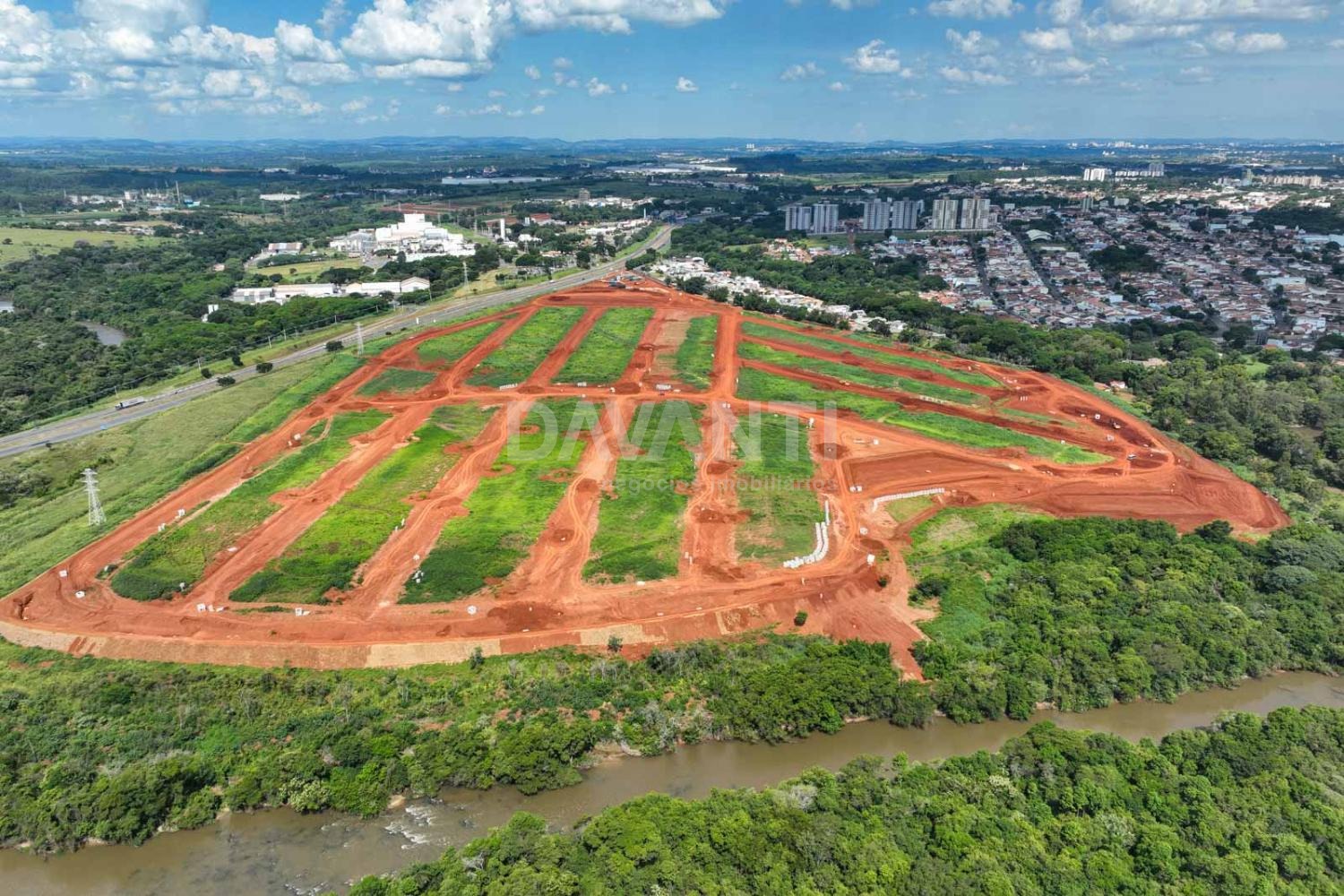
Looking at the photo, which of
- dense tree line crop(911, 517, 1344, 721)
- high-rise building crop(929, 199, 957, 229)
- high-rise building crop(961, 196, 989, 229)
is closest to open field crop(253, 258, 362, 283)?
dense tree line crop(911, 517, 1344, 721)

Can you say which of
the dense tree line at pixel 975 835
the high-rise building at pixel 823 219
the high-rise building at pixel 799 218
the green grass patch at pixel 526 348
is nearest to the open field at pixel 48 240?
the green grass patch at pixel 526 348

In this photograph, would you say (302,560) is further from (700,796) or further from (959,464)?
(959,464)

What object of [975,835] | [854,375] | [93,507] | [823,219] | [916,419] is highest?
[823,219]

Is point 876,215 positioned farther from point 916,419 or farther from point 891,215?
point 916,419

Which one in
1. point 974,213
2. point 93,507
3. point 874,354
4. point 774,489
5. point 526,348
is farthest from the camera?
point 974,213

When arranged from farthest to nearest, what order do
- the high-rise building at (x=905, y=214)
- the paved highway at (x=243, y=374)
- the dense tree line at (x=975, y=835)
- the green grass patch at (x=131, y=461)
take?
the high-rise building at (x=905, y=214)
the paved highway at (x=243, y=374)
the green grass patch at (x=131, y=461)
the dense tree line at (x=975, y=835)

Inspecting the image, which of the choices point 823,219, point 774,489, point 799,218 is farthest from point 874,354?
point 823,219

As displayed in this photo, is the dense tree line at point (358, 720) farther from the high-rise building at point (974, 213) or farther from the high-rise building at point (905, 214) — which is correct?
the high-rise building at point (905, 214)

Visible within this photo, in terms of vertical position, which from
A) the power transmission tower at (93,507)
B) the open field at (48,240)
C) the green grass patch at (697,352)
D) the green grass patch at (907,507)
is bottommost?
the green grass patch at (907,507)
